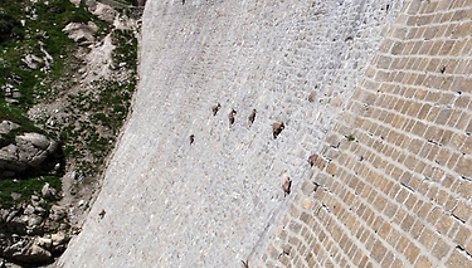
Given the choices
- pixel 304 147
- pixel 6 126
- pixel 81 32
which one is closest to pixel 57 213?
pixel 6 126

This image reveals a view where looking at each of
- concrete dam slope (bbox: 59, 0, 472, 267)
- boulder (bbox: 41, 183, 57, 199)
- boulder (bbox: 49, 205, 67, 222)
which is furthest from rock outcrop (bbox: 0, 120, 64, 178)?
concrete dam slope (bbox: 59, 0, 472, 267)

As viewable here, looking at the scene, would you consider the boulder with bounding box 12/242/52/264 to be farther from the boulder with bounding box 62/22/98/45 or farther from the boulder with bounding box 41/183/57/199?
the boulder with bounding box 62/22/98/45

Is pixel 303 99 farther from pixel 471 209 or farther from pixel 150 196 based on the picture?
pixel 150 196

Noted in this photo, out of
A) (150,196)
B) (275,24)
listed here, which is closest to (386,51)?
(275,24)

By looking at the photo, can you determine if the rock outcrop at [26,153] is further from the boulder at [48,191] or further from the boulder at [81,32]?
the boulder at [81,32]

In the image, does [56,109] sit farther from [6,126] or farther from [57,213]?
[57,213]

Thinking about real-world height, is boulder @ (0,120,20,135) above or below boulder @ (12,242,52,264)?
above
